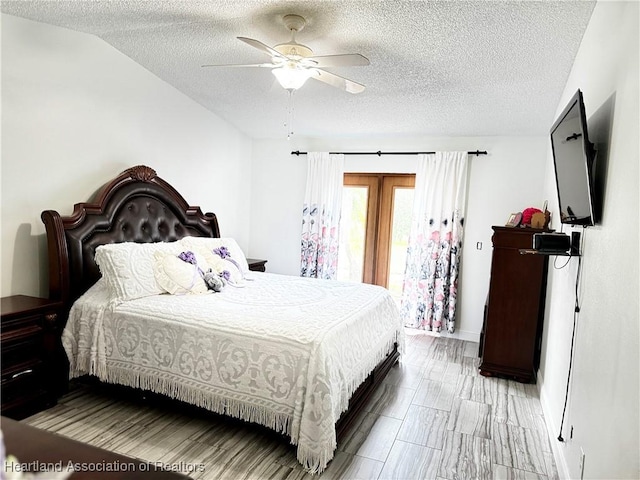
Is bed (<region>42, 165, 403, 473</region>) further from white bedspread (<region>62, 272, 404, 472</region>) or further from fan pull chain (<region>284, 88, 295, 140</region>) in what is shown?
fan pull chain (<region>284, 88, 295, 140</region>)

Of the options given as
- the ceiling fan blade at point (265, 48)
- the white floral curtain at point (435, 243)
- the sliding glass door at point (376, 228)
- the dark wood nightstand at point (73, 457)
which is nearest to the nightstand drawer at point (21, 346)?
the dark wood nightstand at point (73, 457)

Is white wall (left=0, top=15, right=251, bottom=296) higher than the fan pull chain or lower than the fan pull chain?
lower

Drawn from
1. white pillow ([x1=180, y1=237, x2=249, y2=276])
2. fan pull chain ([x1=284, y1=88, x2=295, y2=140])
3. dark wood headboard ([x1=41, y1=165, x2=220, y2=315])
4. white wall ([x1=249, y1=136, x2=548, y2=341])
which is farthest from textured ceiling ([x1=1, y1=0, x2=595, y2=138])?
white pillow ([x1=180, y1=237, x2=249, y2=276])

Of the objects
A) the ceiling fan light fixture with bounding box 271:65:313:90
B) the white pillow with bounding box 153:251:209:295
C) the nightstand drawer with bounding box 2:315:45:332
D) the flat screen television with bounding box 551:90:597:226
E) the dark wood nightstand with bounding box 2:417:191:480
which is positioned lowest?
the nightstand drawer with bounding box 2:315:45:332

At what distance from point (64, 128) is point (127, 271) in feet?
4.19

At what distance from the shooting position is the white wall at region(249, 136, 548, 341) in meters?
4.50

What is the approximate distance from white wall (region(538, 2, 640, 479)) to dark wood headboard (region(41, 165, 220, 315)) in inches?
130

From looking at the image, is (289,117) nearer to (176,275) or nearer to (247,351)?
(176,275)

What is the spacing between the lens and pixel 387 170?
200 inches

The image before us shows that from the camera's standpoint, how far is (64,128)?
3.17 meters

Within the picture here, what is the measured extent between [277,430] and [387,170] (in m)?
3.57

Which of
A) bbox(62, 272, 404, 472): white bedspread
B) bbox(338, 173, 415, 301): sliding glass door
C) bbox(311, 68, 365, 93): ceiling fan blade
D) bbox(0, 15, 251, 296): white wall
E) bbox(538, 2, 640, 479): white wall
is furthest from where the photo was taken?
bbox(338, 173, 415, 301): sliding glass door

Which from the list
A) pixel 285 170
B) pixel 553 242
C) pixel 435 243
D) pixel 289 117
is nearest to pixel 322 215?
pixel 285 170

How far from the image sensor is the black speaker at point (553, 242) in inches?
91.7
